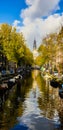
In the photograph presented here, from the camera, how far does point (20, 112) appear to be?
134 ft

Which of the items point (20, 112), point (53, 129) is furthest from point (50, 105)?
point (53, 129)

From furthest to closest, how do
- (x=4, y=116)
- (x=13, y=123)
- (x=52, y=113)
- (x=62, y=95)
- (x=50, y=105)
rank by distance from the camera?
(x=62, y=95), (x=50, y=105), (x=52, y=113), (x=4, y=116), (x=13, y=123)

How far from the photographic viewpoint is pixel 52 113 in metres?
→ 40.5

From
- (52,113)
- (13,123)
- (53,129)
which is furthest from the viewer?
(52,113)

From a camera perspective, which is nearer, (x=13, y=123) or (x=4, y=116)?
(x=13, y=123)

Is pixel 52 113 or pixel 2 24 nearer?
pixel 52 113

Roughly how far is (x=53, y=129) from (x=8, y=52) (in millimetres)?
93208

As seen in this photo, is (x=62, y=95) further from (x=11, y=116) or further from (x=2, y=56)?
(x=2, y=56)

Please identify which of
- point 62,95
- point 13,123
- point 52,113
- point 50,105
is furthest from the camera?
point 62,95

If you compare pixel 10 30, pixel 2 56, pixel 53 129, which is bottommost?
pixel 53 129

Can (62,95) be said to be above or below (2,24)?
below

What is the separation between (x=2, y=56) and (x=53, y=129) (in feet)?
328

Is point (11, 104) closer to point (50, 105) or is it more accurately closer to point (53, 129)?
point (50, 105)

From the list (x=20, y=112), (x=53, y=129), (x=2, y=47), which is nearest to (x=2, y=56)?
(x=2, y=47)
